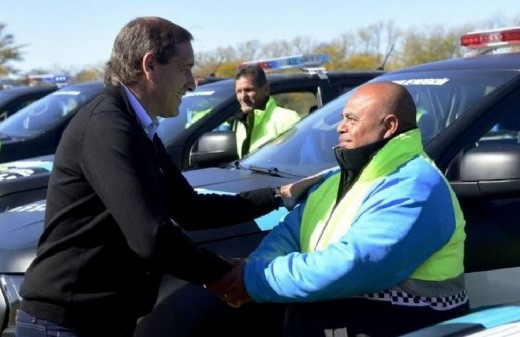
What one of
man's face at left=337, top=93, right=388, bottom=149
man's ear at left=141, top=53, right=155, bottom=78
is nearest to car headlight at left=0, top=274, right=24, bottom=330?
man's ear at left=141, top=53, right=155, bottom=78

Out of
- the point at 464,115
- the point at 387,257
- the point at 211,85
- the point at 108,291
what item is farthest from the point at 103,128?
the point at 211,85

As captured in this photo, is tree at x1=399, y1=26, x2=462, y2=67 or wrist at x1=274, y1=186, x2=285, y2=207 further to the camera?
tree at x1=399, y1=26, x2=462, y2=67

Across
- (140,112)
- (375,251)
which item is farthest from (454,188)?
(140,112)

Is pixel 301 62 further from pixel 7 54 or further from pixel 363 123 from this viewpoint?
pixel 7 54

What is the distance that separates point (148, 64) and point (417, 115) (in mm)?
1482

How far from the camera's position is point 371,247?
2547mm

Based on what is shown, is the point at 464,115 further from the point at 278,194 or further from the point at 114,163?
the point at 114,163

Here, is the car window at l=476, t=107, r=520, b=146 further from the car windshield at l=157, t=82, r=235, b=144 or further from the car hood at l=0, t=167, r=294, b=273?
the car windshield at l=157, t=82, r=235, b=144

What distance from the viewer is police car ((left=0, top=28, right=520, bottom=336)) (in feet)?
10.3

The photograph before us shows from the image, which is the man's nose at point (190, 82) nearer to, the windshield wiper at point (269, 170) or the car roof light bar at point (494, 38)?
the windshield wiper at point (269, 170)

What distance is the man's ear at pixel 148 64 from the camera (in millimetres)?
2598

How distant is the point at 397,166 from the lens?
271 centimetres

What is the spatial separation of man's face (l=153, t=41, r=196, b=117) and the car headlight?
93 cm

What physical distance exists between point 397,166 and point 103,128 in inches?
34.3
